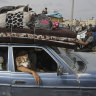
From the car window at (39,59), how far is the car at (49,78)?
2 centimetres

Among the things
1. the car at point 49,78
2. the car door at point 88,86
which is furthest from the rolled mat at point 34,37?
the car door at point 88,86

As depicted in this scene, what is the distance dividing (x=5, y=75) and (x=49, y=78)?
2.53 ft

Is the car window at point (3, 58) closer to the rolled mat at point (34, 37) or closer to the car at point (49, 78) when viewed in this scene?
the car at point (49, 78)

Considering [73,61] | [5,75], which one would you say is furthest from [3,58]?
[73,61]

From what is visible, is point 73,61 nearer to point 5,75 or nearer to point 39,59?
point 39,59

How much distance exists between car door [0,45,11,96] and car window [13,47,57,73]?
0.58 ft

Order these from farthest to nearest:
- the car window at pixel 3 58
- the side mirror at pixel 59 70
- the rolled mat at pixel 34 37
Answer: the car window at pixel 3 58, the rolled mat at pixel 34 37, the side mirror at pixel 59 70

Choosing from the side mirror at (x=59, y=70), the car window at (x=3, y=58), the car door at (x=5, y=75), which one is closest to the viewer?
the side mirror at (x=59, y=70)

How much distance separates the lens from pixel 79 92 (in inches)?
154

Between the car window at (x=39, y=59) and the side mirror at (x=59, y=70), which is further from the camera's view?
the car window at (x=39, y=59)

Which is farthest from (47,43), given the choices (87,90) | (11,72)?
(87,90)

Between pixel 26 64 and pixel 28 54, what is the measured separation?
250 millimetres

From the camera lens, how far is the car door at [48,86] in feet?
12.8

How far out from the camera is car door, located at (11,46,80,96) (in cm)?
391
